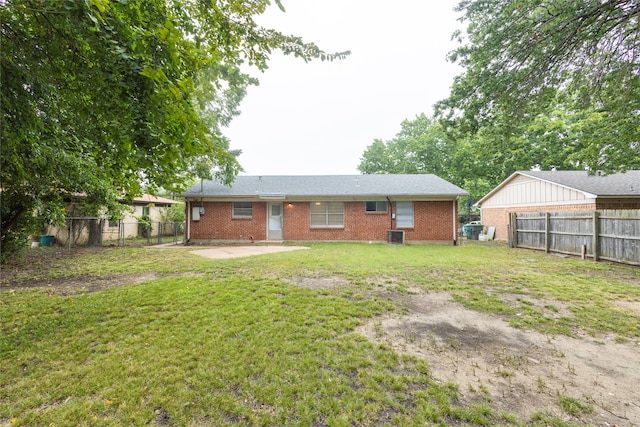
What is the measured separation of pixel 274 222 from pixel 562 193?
1443 centimetres

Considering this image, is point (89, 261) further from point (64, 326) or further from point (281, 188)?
point (281, 188)

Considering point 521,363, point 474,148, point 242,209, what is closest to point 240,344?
point 521,363

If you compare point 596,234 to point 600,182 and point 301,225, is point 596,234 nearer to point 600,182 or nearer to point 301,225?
point 600,182

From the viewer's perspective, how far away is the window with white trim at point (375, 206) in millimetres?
14078

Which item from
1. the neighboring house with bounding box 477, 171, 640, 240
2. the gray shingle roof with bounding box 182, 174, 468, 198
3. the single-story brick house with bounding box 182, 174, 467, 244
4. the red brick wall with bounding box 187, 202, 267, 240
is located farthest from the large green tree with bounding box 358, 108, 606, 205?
the red brick wall with bounding box 187, 202, 267, 240

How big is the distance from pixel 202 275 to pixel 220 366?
4.20 m

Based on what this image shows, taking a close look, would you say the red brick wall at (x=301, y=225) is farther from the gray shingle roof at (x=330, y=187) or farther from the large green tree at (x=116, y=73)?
the large green tree at (x=116, y=73)

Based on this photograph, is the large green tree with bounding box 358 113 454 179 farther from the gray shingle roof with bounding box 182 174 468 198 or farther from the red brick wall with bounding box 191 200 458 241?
the red brick wall with bounding box 191 200 458 241

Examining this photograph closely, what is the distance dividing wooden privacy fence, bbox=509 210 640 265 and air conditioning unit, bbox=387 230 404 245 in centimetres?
501

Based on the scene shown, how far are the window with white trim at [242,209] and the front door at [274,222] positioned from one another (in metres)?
1.08

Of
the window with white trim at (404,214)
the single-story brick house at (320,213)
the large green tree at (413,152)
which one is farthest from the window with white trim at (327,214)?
the large green tree at (413,152)

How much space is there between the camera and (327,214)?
47.0 feet

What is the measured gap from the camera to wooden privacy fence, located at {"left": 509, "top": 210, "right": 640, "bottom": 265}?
7.48 m

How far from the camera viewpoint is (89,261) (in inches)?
317
